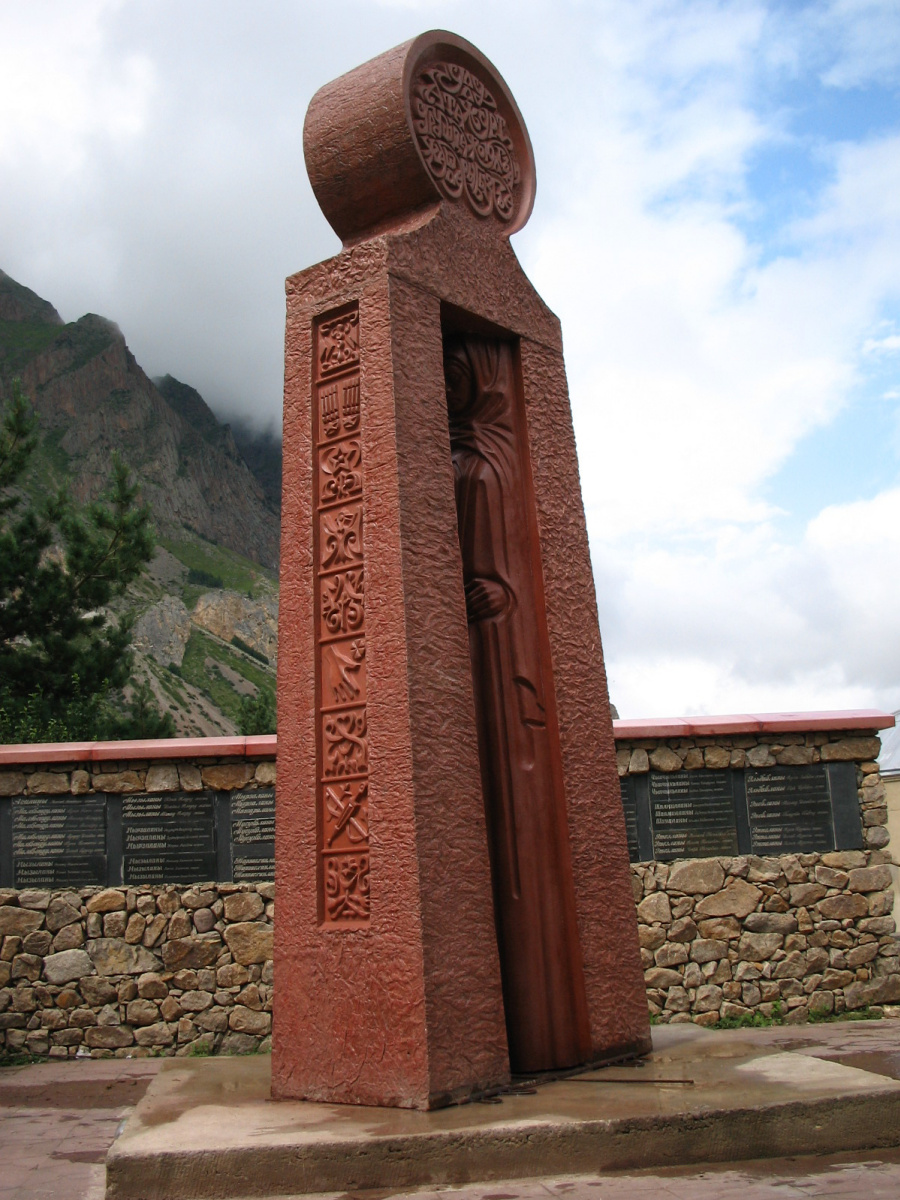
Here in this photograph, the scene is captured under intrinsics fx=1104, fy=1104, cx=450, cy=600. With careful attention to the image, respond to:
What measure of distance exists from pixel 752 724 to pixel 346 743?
518 centimetres

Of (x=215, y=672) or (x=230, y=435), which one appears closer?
(x=215, y=672)

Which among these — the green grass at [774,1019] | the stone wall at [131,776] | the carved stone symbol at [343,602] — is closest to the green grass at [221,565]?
the stone wall at [131,776]

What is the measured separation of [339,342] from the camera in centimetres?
396

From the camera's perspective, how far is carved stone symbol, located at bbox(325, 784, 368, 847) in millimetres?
3500

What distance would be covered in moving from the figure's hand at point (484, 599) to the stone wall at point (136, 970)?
166 inches

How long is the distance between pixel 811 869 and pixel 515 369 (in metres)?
5.33

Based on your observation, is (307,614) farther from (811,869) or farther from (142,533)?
(142,533)

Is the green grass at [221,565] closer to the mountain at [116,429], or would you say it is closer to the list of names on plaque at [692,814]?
the mountain at [116,429]

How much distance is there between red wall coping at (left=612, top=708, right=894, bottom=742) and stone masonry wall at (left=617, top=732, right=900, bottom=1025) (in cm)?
9

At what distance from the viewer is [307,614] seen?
3.76m

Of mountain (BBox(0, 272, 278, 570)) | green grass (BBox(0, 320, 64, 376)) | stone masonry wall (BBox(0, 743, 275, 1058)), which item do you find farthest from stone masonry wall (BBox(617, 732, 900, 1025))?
green grass (BBox(0, 320, 64, 376))

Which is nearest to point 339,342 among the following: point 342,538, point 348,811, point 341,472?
point 341,472

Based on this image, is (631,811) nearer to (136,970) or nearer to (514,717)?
(136,970)

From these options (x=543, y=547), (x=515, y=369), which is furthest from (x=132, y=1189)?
(x=515, y=369)
